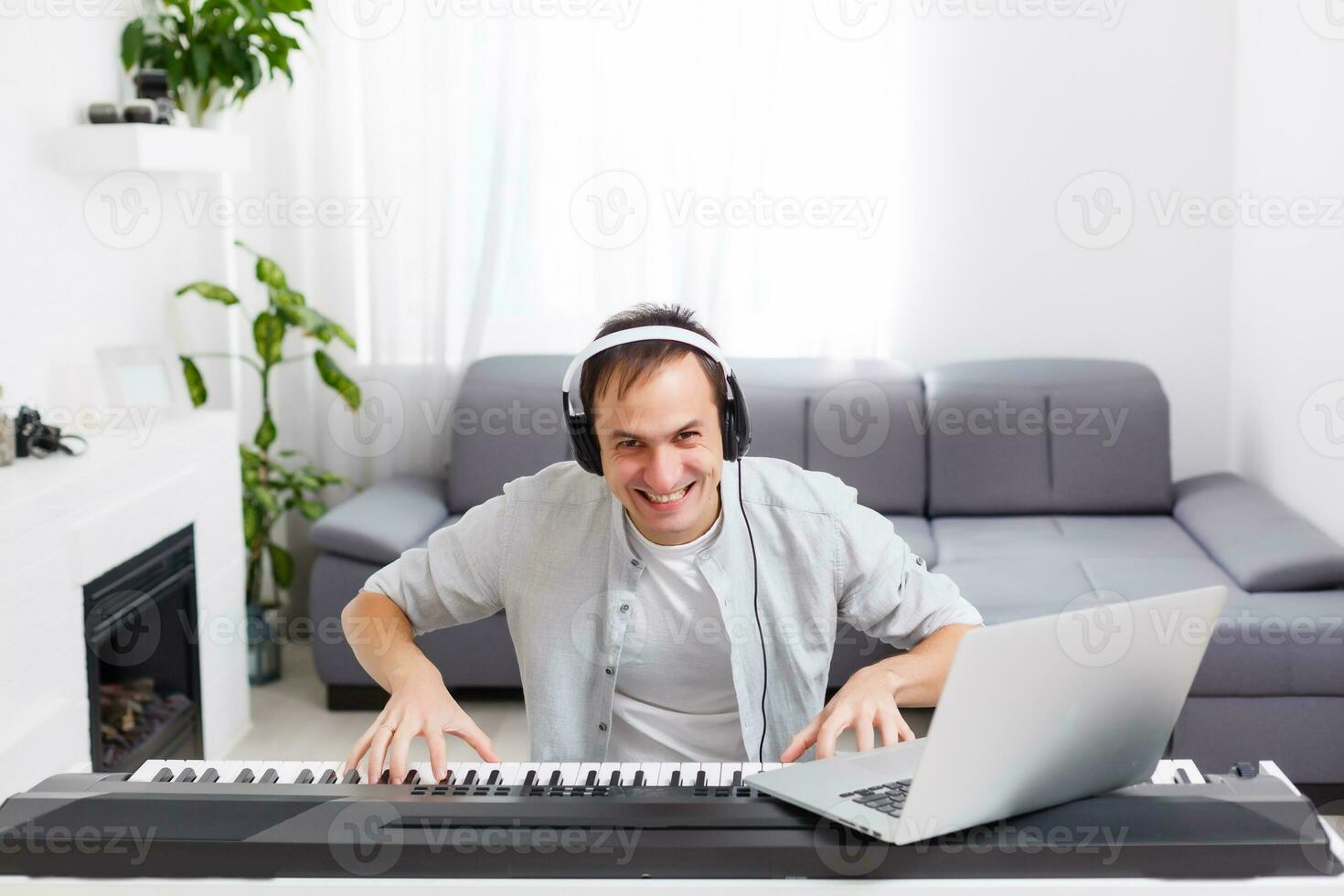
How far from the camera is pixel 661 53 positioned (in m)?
4.16

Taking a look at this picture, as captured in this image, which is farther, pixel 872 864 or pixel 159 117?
pixel 159 117

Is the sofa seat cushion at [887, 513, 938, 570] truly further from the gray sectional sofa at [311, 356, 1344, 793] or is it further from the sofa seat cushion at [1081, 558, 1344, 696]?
the sofa seat cushion at [1081, 558, 1344, 696]

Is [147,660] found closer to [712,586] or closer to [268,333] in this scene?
[268,333]

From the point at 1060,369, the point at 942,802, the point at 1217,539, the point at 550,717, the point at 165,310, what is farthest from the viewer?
the point at 1060,369

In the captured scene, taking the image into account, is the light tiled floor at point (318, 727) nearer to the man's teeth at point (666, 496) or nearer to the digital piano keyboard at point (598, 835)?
the man's teeth at point (666, 496)

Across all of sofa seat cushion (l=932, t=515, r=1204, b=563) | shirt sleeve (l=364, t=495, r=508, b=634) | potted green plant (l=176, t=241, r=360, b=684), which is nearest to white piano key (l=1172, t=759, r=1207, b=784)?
shirt sleeve (l=364, t=495, r=508, b=634)

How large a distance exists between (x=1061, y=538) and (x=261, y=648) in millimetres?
2258

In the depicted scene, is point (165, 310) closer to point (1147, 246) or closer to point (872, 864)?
point (1147, 246)

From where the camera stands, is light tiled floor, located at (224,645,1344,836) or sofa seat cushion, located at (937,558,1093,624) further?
light tiled floor, located at (224,645,1344,836)

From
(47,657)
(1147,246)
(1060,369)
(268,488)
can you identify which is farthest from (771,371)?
(47,657)

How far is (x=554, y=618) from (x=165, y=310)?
2451 mm

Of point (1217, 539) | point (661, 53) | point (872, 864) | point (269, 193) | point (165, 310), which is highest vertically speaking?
point (661, 53)

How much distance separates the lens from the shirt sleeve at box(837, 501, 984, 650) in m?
1.76

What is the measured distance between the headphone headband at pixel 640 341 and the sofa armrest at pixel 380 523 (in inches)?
78.4
